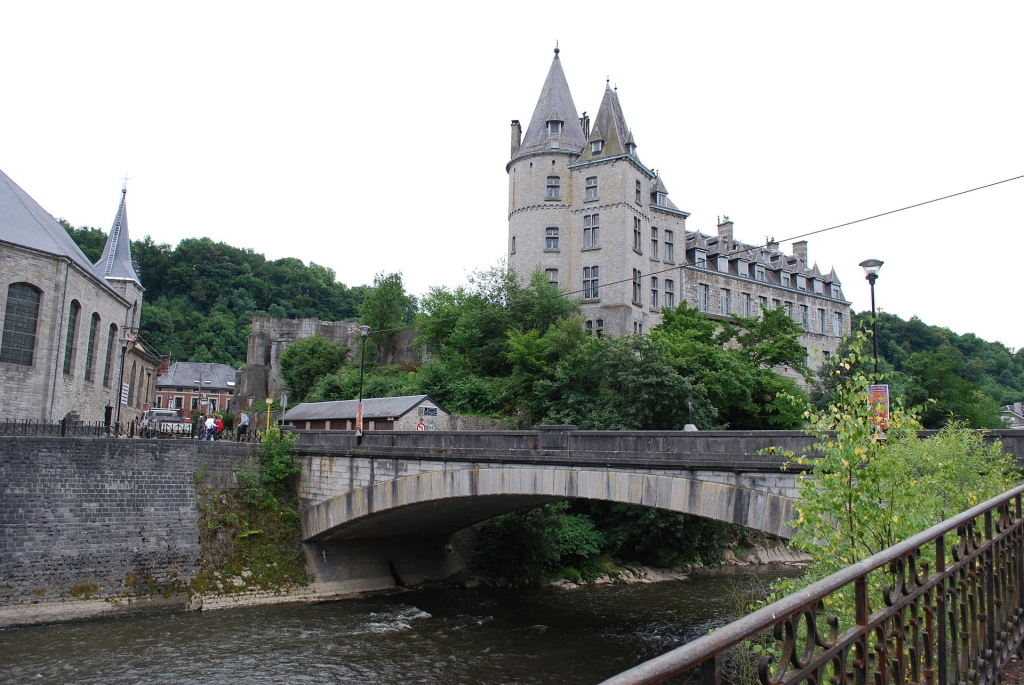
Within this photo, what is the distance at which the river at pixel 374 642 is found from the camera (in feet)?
55.4

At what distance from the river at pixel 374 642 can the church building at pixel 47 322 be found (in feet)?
47.9

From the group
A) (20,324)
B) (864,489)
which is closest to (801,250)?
(20,324)

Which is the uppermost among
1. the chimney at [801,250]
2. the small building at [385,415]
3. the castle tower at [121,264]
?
the chimney at [801,250]

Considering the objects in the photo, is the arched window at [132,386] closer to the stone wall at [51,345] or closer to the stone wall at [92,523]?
the stone wall at [51,345]

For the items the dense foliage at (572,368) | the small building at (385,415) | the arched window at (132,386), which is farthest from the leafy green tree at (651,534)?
the arched window at (132,386)

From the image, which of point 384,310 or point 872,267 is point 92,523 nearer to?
point 872,267

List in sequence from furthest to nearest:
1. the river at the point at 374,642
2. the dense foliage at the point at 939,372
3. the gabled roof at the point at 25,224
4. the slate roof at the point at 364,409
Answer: the dense foliage at the point at 939,372 < the slate roof at the point at 364,409 < the gabled roof at the point at 25,224 < the river at the point at 374,642

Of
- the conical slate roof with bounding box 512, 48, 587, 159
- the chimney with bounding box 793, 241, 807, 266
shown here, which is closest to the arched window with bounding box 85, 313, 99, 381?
the conical slate roof with bounding box 512, 48, 587, 159

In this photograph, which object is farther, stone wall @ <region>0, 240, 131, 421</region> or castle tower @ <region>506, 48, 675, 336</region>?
castle tower @ <region>506, 48, 675, 336</region>

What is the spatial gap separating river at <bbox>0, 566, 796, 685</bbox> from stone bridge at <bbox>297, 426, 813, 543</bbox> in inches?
125

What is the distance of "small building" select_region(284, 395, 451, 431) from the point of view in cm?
3316

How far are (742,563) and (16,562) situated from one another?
2966 cm

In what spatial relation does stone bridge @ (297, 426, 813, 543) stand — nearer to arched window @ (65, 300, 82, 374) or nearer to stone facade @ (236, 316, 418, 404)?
arched window @ (65, 300, 82, 374)

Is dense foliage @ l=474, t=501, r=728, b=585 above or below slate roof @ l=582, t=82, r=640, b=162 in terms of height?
below
